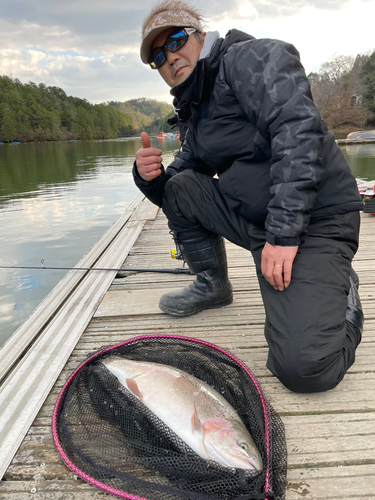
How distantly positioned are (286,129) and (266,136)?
8.1 inches

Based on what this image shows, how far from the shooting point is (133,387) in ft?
5.42

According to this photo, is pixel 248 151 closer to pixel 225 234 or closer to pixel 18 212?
pixel 225 234

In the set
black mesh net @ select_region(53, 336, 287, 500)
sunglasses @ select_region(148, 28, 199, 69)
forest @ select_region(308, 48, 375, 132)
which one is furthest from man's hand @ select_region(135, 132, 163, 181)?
forest @ select_region(308, 48, 375, 132)

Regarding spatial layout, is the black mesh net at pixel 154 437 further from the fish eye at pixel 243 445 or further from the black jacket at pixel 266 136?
the black jacket at pixel 266 136

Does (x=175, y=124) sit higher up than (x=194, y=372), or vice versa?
(x=175, y=124)

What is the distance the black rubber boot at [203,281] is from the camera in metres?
2.57

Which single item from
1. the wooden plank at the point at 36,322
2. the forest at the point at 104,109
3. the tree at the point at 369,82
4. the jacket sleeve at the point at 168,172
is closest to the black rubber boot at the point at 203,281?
the jacket sleeve at the point at 168,172

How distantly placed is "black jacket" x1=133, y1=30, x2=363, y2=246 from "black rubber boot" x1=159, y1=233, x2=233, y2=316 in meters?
0.48

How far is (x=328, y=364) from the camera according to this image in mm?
1659

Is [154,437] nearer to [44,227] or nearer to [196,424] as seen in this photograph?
[196,424]

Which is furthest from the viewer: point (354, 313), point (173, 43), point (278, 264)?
point (173, 43)

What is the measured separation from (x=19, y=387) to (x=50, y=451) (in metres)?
0.52

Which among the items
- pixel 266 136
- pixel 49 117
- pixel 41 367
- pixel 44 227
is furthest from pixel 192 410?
pixel 49 117

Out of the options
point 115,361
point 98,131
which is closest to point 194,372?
point 115,361
